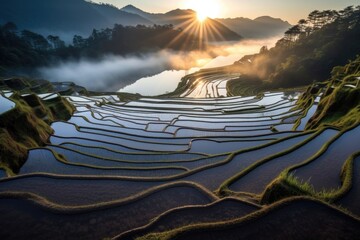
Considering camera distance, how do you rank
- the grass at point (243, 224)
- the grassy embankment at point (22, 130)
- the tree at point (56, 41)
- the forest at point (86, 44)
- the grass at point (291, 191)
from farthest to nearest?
the tree at point (56, 41) → the forest at point (86, 44) → the grassy embankment at point (22, 130) → the grass at point (291, 191) → the grass at point (243, 224)

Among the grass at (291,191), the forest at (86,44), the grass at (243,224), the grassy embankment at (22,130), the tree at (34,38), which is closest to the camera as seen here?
the grass at (243,224)

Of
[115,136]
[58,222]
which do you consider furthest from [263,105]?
[58,222]

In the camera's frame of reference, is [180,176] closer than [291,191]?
No

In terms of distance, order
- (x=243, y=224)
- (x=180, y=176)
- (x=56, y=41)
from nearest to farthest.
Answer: (x=243, y=224), (x=180, y=176), (x=56, y=41)

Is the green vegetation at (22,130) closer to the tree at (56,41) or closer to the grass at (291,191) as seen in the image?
the grass at (291,191)

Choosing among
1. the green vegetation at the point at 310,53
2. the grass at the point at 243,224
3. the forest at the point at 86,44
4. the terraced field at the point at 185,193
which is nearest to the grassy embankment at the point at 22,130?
the terraced field at the point at 185,193

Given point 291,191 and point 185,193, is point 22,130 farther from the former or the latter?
point 291,191

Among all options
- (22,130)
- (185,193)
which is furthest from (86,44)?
(185,193)

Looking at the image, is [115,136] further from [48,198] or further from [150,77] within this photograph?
[150,77]
